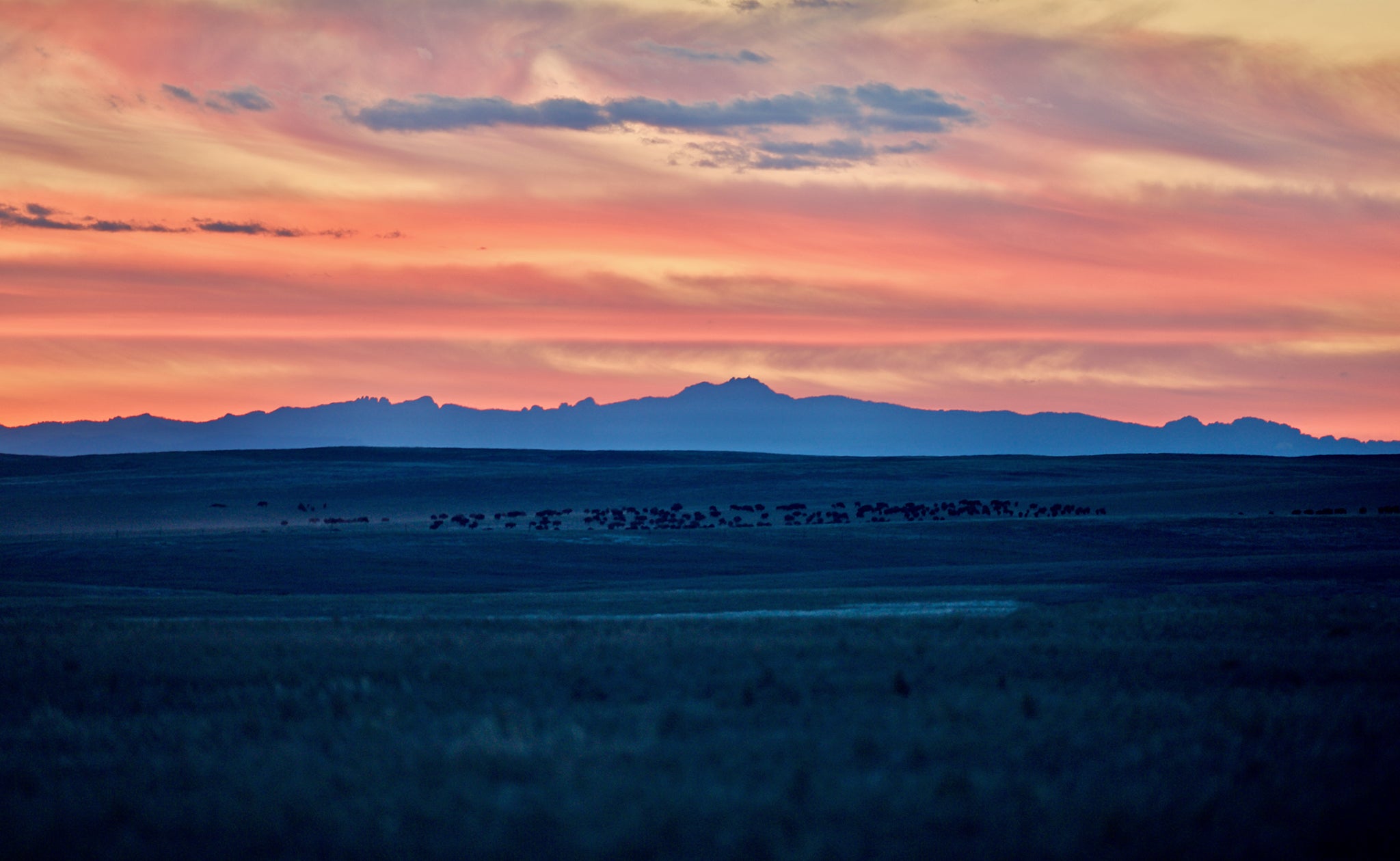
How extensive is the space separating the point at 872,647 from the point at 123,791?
34.9 ft

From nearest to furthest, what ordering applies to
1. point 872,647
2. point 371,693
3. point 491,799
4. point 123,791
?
point 491,799
point 123,791
point 371,693
point 872,647

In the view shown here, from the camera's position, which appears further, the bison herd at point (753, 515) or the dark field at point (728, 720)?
the bison herd at point (753, 515)

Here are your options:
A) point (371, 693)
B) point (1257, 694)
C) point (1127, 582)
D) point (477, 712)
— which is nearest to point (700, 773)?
point (477, 712)

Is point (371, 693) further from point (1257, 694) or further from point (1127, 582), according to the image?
point (1127, 582)

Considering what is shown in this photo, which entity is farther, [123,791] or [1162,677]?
[1162,677]

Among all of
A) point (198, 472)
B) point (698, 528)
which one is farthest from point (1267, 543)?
point (198, 472)

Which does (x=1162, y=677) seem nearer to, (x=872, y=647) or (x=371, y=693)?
(x=872, y=647)

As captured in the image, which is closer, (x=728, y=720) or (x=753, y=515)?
(x=728, y=720)

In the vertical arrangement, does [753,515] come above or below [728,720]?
below

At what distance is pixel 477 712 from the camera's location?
13.1 metres

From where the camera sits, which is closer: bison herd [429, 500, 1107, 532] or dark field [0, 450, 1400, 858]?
dark field [0, 450, 1400, 858]

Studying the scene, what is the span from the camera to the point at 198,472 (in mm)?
128250

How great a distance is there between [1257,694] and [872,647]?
555 cm

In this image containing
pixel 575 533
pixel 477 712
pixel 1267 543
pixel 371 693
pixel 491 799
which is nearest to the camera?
pixel 491 799
